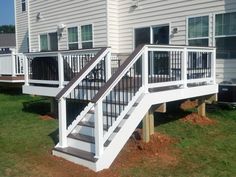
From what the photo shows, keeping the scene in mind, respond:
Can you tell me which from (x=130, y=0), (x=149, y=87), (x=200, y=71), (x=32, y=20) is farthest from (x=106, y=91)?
(x=32, y=20)

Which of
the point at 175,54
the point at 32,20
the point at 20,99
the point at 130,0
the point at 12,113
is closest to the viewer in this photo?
the point at 175,54

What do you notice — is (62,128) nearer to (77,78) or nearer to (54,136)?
(77,78)

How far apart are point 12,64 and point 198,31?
25.9ft

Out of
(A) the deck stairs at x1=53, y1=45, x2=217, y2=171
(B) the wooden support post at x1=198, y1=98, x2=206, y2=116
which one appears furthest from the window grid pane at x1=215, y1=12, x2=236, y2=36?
(B) the wooden support post at x1=198, y1=98, x2=206, y2=116

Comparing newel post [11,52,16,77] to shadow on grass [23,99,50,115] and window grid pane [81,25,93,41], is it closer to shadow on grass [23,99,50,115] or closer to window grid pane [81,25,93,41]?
shadow on grass [23,99,50,115]

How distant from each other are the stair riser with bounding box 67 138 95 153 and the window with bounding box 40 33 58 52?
449 inches

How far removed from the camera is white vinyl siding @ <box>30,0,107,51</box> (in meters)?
14.9

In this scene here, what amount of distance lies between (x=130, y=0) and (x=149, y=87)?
7571mm

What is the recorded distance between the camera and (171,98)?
26.1 feet

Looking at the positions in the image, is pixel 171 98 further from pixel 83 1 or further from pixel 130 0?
pixel 83 1

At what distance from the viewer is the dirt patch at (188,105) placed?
35.3 feet

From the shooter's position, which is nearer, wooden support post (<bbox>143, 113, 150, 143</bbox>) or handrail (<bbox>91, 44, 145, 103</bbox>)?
handrail (<bbox>91, 44, 145, 103</bbox>)

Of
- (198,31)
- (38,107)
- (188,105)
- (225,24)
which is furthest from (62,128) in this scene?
(198,31)

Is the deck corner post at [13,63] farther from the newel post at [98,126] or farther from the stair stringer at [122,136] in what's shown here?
the newel post at [98,126]
